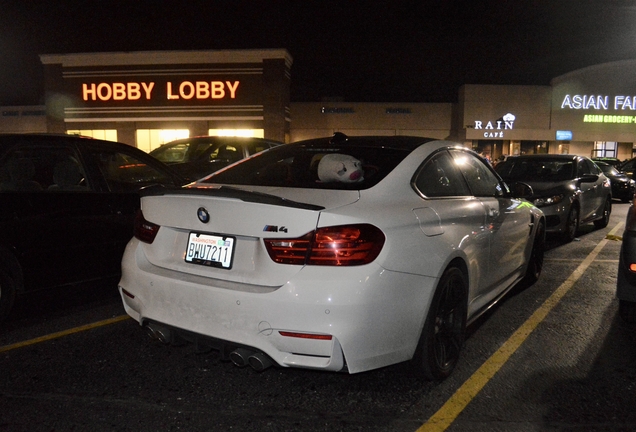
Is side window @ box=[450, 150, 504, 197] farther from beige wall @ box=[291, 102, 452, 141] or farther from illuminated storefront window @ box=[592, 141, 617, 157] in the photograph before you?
illuminated storefront window @ box=[592, 141, 617, 157]

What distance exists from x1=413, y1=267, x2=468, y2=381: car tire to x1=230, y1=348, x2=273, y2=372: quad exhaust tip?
3.00 ft

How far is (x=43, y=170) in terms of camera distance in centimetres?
489

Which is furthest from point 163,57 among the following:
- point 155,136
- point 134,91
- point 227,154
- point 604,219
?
point 604,219

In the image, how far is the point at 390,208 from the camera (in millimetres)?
2934

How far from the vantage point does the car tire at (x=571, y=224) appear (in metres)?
8.44

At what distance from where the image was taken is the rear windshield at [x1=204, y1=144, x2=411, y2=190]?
10.9ft

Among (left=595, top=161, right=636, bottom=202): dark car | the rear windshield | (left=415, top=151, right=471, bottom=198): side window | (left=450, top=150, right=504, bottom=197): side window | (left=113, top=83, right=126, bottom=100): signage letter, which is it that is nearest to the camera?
the rear windshield

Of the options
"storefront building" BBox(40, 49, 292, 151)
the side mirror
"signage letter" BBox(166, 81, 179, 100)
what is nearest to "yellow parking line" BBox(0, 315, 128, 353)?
the side mirror

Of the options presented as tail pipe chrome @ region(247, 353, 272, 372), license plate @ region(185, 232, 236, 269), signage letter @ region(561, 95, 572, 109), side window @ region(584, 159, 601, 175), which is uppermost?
signage letter @ region(561, 95, 572, 109)

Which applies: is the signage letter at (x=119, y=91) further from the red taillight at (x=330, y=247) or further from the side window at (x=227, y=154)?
the red taillight at (x=330, y=247)

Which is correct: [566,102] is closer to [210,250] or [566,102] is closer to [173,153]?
[173,153]

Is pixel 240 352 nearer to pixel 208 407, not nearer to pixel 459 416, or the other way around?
pixel 208 407

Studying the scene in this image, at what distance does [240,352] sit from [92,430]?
2.74 ft

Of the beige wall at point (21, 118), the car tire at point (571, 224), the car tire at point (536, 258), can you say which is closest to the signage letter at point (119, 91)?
the beige wall at point (21, 118)
